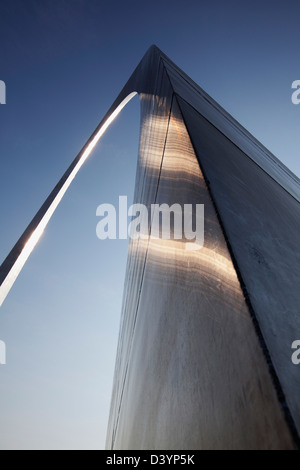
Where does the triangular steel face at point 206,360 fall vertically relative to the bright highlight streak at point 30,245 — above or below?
below

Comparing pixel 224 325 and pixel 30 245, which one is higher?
pixel 30 245

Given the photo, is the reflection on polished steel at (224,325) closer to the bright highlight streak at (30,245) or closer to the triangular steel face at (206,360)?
the triangular steel face at (206,360)

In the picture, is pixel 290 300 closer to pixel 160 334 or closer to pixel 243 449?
pixel 243 449

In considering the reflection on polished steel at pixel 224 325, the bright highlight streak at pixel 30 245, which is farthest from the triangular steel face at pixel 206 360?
the bright highlight streak at pixel 30 245

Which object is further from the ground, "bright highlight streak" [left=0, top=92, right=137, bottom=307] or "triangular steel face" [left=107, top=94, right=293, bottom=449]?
"bright highlight streak" [left=0, top=92, right=137, bottom=307]

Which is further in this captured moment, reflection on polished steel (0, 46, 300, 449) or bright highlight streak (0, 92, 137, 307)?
bright highlight streak (0, 92, 137, 307)

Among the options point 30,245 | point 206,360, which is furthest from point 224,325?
point 30,245

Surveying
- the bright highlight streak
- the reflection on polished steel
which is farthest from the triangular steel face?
the bright highlight streak

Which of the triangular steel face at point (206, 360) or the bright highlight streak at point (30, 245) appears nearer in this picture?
the triangular steel face at point (206, 360)

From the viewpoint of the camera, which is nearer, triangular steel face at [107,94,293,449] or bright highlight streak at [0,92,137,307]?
triangular steel face at [107,94,293,449]

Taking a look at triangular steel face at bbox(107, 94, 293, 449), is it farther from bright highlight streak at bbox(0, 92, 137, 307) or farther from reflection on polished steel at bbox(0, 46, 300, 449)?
bright highlight streak at bbox(0, 92, 137, 307)

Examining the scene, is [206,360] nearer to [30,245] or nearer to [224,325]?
[224,325]
